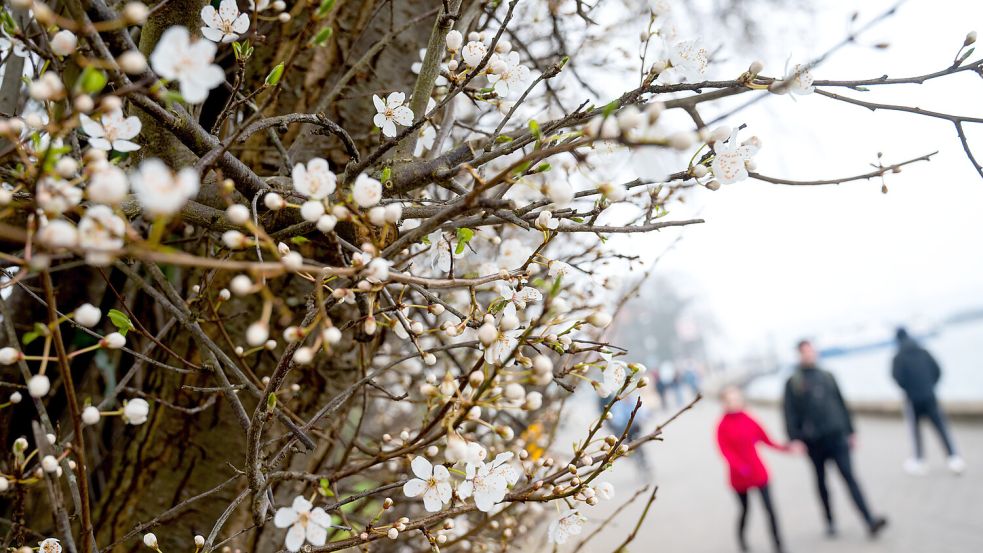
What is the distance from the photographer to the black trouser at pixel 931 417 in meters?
5.09

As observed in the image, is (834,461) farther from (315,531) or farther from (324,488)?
(315,531)

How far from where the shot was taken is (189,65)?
2.30ft

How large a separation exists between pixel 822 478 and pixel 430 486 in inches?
173

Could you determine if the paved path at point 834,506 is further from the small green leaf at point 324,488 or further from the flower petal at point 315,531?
the flower petal at point 315,531

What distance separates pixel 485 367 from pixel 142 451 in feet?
4.63

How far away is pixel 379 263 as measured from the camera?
0.75 metres

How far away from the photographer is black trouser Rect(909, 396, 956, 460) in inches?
201

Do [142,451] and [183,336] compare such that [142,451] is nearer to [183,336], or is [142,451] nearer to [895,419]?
[183,336]

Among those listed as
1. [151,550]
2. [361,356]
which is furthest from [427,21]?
[151,550]

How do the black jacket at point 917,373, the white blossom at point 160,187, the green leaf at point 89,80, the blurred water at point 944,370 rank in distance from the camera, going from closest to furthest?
the white blossom at point 160,187 < the green leaf at point 89,80 < the black jacket at point 917,373 < the blurred water at point 944,370

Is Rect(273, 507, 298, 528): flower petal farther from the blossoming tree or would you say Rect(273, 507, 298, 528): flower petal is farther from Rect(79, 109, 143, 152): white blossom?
Rect(79, 109, 143, 152): white blossom

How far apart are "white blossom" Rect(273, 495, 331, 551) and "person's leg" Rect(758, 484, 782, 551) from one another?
13.7 ft

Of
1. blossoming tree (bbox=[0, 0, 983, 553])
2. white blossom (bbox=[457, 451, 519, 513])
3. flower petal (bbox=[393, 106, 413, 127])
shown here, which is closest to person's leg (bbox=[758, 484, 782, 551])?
blossoming tree (bbox=[0, 0, 983, 553])

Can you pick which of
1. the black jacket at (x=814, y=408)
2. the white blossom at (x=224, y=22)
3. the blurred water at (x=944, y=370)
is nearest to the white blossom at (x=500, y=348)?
the white blossom at (x=224, y=22)
